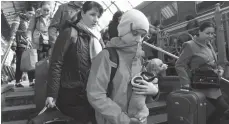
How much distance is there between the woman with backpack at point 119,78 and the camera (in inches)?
50.8

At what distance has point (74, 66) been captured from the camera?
1.80 meters

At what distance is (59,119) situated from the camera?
67.9 inches

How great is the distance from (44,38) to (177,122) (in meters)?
2.71

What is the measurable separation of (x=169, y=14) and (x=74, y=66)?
6649 mm

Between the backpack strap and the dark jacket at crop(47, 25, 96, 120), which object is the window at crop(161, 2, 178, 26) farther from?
the backpack strap

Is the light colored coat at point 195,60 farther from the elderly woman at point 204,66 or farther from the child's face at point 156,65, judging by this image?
the child's face at point 156,65

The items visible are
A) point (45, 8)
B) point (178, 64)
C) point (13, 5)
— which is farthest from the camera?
point (13, 5)

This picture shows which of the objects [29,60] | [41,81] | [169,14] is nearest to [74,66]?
[41,81]

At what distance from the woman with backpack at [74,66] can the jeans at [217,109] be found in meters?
1.94

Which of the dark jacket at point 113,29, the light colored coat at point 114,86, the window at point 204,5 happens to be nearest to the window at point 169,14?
the window at point 204,5

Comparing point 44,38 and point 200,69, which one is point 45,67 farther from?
point 200,69

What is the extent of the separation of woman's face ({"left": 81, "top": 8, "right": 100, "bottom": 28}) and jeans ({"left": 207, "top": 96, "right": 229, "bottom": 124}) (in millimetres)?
2050

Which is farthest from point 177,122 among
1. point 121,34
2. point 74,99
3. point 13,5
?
point 13,5

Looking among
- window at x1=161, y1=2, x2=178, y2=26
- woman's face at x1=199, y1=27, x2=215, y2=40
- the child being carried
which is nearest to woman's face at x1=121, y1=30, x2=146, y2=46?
the child being carried
